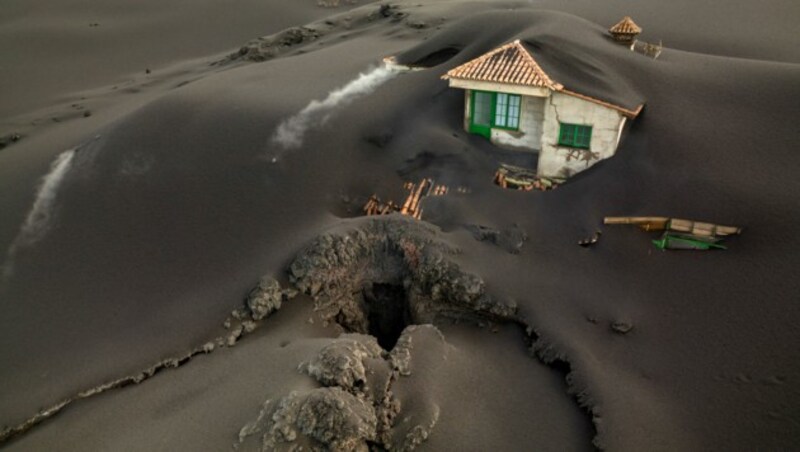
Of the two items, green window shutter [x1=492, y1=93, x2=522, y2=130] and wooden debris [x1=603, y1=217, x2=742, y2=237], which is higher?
green window shutter [x1=492, y1=93, x2=522, y2=130]

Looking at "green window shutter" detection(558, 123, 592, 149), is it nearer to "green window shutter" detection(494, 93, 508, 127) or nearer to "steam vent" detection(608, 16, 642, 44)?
"green window shutter" detection(494, 93, 508, 127)

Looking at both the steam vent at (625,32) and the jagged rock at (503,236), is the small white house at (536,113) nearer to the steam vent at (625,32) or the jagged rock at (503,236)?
the jagged rock at (503,236)

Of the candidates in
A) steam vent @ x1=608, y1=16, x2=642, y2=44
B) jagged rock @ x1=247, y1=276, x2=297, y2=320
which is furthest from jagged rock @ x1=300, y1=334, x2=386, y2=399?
steam vent @ x1=608, y1=16, x2=642, y2=44

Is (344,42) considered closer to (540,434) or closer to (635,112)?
(635,112)

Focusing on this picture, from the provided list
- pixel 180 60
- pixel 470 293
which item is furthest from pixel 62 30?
pixel 470 293

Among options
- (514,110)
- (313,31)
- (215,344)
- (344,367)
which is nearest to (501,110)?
(514,110)

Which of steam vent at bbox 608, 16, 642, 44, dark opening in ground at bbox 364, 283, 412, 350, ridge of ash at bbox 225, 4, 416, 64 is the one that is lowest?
dark opening in ground at bbox 364, 283, 412, 350

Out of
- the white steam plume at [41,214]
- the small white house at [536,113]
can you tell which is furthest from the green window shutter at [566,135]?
the white steam plume at [41,214]
